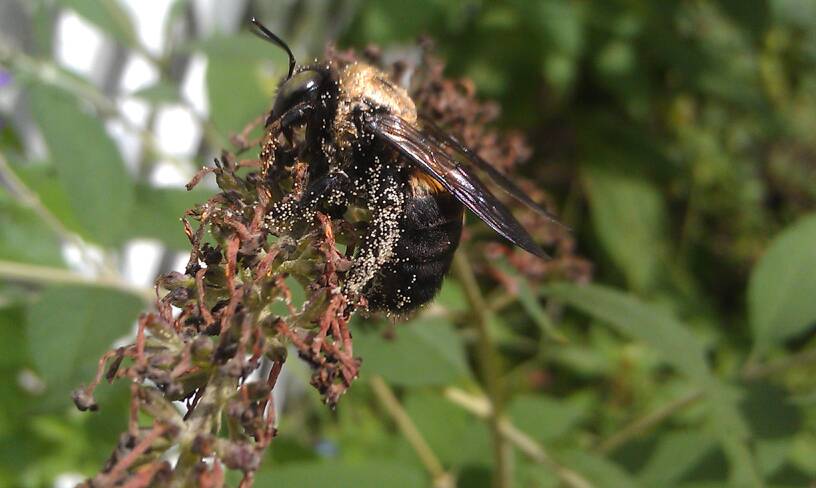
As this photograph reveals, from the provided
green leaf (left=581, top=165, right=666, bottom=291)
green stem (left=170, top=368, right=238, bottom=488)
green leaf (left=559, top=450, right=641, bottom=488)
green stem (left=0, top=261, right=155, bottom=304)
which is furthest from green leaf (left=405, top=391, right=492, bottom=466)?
green leaf (left=581, top=165, right=666, bottom=291)

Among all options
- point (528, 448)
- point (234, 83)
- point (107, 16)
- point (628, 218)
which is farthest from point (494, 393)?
point (628, 218)

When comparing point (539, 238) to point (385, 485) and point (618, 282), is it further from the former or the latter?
point (618, 282)

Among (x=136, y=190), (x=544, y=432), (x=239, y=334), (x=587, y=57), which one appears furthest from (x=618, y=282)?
(x=239, y=334)

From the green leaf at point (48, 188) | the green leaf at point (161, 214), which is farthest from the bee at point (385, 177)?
the green leaf at point (48, 188)

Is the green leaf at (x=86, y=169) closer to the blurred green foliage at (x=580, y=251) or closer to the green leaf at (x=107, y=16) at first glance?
the blurred green foliage at (x=580, y=251)

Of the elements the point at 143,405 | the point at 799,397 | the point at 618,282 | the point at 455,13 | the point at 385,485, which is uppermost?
the point at 455,13
